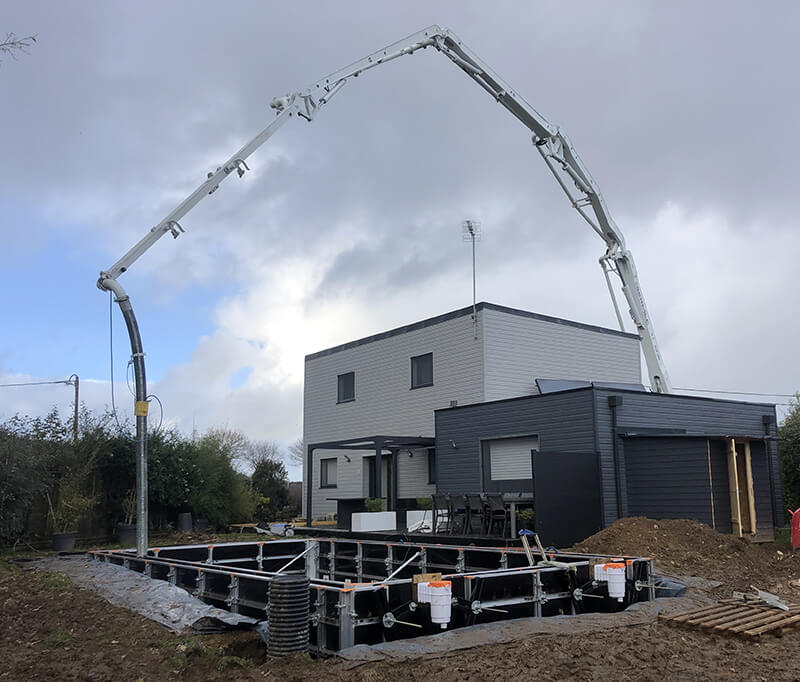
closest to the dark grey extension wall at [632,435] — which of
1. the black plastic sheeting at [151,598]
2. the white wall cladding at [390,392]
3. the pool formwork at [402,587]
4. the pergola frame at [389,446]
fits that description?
the pergola frame at [389,446]

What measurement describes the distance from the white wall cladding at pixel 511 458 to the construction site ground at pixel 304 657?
8405mm

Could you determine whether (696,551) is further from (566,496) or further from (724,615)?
(724,615)

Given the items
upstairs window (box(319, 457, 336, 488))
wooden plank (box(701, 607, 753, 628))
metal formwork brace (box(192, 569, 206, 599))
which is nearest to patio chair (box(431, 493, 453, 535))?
metal formwork brace (box(192, 569, 206, 599))

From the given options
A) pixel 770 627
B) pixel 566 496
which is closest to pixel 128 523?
pixel 566 496

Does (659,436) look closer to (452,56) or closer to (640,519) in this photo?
(640,519)

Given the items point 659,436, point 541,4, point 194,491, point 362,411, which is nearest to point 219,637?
point 659,436

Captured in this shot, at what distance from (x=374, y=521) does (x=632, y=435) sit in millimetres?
6022

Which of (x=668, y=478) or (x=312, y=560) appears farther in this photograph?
(x=668, y=478)

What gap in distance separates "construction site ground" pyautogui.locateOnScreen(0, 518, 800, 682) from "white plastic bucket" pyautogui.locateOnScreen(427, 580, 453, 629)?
0.55m

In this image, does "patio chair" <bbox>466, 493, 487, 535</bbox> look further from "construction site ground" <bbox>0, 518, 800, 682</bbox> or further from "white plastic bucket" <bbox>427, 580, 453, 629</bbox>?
"white plastic bucket" <bbox>427, 580, 453, 629</bbox>

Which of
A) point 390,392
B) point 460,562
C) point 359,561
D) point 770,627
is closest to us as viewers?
point 770,627

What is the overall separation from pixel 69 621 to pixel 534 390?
14.6 meters

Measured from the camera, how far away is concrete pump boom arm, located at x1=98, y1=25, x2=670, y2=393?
496 inches

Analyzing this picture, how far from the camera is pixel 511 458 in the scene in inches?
620
